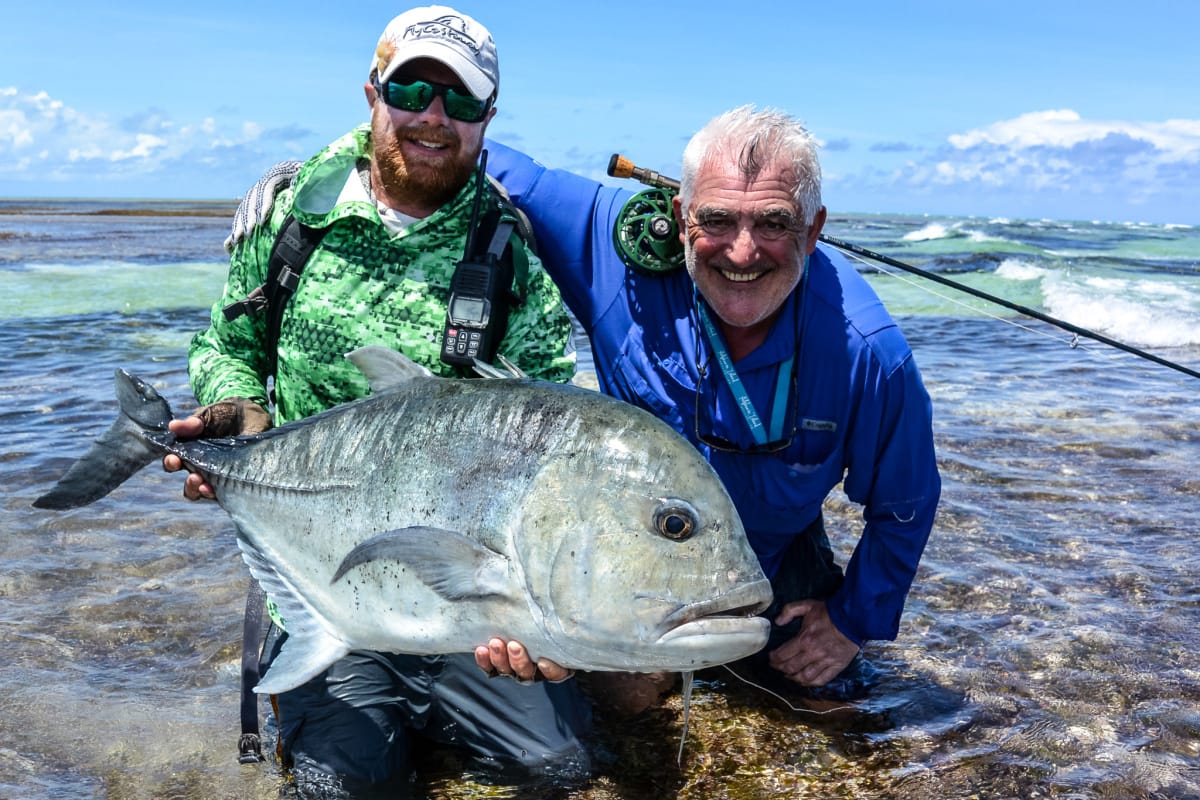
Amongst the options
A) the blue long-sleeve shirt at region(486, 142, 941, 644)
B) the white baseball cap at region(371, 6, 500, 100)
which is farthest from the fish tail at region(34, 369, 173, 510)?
the blue long-sleeve shirt at region(486, 142, 941, 644)

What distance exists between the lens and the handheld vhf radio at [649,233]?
3867mm

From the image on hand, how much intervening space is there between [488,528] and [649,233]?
5.63ft

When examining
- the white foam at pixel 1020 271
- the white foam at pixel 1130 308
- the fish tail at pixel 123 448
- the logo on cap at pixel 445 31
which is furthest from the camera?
the white foam at pixel 1020 271

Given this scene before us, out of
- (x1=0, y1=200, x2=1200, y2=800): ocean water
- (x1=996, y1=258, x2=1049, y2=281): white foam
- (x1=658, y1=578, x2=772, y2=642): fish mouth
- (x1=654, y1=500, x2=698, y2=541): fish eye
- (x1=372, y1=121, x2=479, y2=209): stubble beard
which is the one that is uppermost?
(x1=372, y1=121, x2=479, y2=209): stubble beard

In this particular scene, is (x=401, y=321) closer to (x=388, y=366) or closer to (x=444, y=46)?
(x=388, y=366)

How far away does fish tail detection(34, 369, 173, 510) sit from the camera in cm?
316

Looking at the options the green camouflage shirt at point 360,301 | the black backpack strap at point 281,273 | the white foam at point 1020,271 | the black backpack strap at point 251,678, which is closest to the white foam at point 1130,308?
the white foam at point 1020,271

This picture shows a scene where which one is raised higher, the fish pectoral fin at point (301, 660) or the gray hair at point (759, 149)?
the gray hair at point (759, 149)

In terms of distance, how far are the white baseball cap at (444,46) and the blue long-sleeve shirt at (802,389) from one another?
75 centimetres

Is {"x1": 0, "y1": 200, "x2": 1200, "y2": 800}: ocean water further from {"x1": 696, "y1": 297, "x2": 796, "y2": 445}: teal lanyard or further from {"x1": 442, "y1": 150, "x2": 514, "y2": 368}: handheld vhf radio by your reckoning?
{"x1": 442, "y1": 150, "x2": 514, "y2": 368}: handheld vhf radio

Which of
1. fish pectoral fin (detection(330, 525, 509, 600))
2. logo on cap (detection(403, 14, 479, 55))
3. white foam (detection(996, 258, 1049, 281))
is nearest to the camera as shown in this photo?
fish pectoral fin (detection(330, 525, 509, 600))

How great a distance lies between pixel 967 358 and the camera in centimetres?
1277

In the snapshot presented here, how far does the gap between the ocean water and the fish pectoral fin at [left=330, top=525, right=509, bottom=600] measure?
131 cm

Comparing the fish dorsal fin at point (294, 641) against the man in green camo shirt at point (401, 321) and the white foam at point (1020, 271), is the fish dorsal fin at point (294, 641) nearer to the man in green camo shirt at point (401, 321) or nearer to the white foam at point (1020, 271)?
the man in green camo shirt at point (401, 321)
